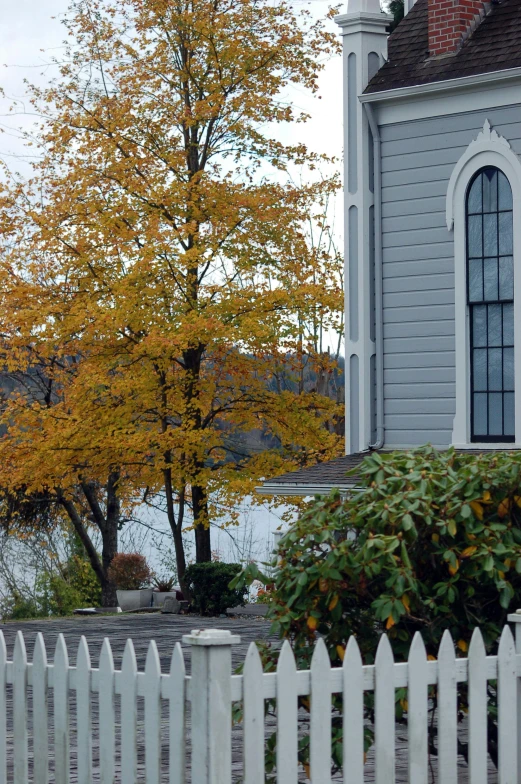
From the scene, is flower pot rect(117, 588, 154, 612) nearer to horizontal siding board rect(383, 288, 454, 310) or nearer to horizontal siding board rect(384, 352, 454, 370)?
horizontal siding board rect(384, 352, 454, 370)

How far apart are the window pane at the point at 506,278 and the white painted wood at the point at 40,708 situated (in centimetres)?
864

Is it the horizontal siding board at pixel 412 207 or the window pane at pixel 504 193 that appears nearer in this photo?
the window pane at pixel 504 193

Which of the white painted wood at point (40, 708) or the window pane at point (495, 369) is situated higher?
the window pane at point (495, 369)

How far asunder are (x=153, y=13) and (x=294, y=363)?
7376 millimetres

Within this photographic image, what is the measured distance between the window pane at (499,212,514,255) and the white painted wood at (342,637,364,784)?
874cm

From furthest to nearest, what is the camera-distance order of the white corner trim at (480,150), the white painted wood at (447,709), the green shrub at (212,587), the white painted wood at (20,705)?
1. the green shrub at (212,587)
2. the white corner trim at (480,150)
3. the white painted wood at (20,705)
4. the white painted wood at (447,709)

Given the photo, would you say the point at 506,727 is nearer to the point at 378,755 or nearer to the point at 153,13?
the point at 378,755

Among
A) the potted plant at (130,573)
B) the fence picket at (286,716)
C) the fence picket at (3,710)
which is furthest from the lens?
the potted plant at (130,573)

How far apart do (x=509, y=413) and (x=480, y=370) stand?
599 millimetres

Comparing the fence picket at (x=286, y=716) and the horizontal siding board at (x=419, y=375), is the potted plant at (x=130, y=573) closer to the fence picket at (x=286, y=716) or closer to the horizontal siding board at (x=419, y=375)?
the horizontal siding board at (x=419, y=375)

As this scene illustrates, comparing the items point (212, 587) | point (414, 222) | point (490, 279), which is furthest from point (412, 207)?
point (212, 587)

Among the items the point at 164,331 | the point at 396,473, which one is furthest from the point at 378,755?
the point at 164,331

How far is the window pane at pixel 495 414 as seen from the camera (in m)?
12.9

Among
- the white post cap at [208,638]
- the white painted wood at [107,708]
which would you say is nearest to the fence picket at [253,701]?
the white post cap at [208,638]
